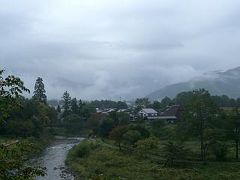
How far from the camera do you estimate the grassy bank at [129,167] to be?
40.0 metres

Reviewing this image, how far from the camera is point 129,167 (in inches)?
1879

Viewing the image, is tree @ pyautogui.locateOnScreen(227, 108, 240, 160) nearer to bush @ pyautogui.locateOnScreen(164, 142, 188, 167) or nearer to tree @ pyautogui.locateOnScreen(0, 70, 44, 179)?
bush @ pyautogui.locateOnScreen(164, 142, 188, 167)

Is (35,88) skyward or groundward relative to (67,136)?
skyward

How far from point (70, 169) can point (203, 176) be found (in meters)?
21.4

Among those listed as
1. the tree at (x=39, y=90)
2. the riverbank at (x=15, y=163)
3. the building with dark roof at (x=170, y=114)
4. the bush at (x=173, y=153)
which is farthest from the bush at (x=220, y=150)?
the tree at (x=39, y=90)

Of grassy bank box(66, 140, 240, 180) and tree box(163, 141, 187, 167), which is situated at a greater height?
tree box(163, 141, 187, 167)

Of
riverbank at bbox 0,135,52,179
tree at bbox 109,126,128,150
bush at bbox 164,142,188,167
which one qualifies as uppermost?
riverbank at bbox 0,135,52,179

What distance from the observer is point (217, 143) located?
48.4 m

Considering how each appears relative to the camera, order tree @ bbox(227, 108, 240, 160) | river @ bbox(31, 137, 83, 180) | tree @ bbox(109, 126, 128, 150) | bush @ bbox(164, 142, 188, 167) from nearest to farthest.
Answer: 1. bush @ bbox(164, 142, 188, 167)
2. river @ bbox(31, 137, 83, 180)
3. tree @ bbox(227, 108, 240, 160)
4. tree @ bbox(109, 126, 128, 150)

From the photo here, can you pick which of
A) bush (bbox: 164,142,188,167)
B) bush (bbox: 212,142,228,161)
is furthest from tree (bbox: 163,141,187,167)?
bush (bbox: 212,142,228,161)

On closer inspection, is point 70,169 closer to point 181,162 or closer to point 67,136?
point 181,162

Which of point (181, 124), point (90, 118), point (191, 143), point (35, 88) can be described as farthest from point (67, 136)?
point (181, 124)

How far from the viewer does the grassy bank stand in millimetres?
40000

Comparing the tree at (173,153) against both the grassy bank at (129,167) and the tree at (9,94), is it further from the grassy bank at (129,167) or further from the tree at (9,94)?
the tree at (9,94)
